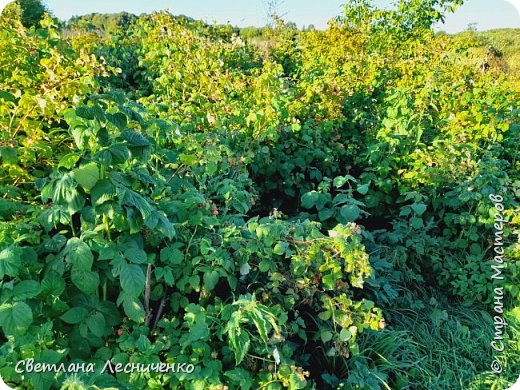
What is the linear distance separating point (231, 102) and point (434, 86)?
1.72m

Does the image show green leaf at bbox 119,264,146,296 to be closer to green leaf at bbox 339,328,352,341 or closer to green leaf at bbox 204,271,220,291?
green leaf at bbox 204,271,220,291

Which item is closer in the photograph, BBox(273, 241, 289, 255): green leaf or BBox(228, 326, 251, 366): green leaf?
BBox(228, 326, 251, 366): green leaf

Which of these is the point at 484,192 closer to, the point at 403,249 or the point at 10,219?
the point at 403,249

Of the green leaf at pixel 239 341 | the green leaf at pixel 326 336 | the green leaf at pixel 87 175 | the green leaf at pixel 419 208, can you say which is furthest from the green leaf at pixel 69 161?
the green leaf at pixel 419 208

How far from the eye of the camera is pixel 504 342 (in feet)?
9.58

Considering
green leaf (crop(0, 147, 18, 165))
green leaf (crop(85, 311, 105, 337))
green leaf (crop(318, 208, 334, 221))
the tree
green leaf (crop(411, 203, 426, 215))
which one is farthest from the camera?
the tree

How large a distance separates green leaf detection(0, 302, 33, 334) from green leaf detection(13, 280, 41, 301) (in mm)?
Answer: 50

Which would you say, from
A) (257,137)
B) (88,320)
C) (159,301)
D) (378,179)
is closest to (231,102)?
(257,137)

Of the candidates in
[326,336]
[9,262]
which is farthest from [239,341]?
[9,262]

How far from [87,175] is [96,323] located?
0.58 metres

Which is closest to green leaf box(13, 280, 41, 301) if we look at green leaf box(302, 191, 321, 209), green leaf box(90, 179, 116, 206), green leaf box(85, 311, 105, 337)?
green leaf box(85, 311, 105, 337)

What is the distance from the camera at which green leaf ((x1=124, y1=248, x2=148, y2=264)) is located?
183cm

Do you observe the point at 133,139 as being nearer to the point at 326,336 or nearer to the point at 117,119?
the point at 117,119

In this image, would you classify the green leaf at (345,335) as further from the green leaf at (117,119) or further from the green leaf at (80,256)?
the green leaf at (117,119)
